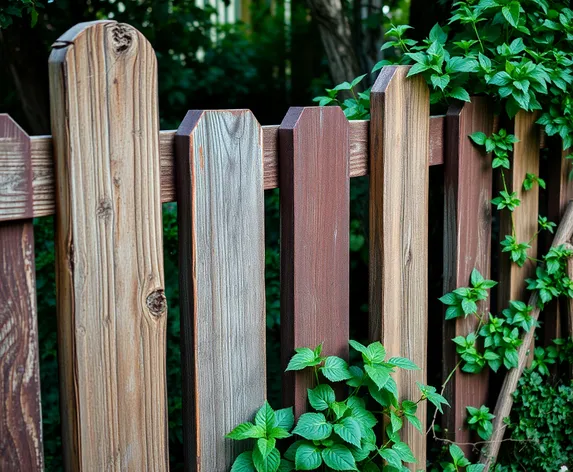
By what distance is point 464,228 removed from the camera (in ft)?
8.73

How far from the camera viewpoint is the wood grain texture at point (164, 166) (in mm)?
1562

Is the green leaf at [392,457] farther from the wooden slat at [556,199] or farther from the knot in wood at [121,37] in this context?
the knot in wood at [121,37]

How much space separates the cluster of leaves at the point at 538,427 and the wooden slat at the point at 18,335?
1.90 metres

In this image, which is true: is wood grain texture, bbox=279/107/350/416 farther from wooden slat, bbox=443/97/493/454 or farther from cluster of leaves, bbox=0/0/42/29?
cluster of leaves, bbox=0/0/42/29

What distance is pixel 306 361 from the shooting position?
207 centimetres

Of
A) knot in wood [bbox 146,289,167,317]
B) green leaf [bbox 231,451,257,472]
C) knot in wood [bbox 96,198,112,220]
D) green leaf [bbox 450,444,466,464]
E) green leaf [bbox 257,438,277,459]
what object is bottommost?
green leaf [bbox 450,444,466,464]

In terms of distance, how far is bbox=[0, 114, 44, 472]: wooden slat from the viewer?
1.55m

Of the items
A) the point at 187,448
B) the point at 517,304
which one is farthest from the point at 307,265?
the point at 517,304

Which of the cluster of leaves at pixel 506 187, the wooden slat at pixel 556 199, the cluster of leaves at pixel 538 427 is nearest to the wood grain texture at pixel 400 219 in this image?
the cluster of leaves at pixel 506 187

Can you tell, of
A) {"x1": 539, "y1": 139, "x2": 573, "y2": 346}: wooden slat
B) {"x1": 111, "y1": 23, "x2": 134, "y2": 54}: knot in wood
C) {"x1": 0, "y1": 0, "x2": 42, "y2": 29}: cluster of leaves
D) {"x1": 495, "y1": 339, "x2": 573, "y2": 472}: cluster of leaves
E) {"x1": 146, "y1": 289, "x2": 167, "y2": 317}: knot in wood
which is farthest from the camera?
{"x1": 539, "y1": 139, "x2": 573, "y2": 346}: wooden slat

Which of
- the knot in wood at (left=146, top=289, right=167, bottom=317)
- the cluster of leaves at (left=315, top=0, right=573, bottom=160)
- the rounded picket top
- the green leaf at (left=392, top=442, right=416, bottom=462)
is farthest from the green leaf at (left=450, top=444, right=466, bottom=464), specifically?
the rounded picket top

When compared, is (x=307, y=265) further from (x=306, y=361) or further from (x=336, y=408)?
(x=336, y=408)

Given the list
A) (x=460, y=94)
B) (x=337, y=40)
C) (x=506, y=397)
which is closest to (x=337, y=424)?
(x=506, y=397)

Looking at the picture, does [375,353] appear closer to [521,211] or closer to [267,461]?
[267,461]
